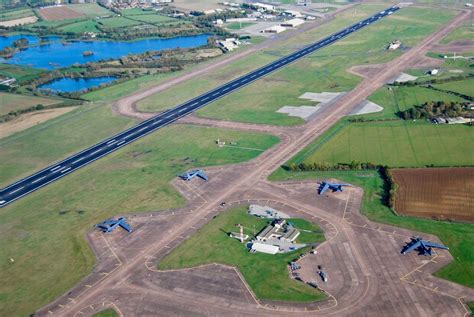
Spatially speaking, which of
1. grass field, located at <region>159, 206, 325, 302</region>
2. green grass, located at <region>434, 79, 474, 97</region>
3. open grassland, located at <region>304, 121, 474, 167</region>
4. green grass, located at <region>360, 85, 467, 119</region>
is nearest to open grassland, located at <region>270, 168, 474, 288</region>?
open grassland, located at <region>304, 121, 474, 167</region>

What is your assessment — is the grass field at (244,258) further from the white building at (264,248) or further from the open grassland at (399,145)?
the open grassland at (399,145)

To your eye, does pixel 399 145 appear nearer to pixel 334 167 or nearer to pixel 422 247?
pixel 334 167

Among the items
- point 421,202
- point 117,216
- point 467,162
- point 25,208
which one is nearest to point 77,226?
point 117,216

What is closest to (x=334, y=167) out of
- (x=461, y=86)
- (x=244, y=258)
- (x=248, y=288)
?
(x=244, y=258)

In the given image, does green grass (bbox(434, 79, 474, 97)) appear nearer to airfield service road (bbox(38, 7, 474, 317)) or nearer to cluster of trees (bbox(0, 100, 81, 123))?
airfield service road (bbox(38, 7, 474, 317))

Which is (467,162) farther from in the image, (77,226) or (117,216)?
(77,226)

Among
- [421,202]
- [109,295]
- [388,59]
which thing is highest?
[388,59]

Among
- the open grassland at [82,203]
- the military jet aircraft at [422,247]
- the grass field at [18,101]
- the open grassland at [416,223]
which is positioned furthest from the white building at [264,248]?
the grass field at [18,101]
